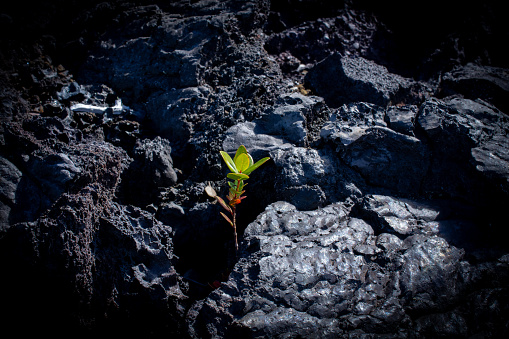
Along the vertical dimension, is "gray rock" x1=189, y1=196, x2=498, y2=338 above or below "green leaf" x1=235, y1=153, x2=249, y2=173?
below

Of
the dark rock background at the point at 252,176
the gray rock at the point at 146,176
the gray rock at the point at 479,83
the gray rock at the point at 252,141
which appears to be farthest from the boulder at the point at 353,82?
the gray rock at the point at 146,176

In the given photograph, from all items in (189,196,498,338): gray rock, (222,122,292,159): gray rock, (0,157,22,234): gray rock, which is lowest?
(189,196,498,338): gray rock

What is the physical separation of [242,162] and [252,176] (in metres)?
0.53

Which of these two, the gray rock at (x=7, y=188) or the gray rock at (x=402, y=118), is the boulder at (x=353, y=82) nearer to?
the gray rock at (x=402, y=118)

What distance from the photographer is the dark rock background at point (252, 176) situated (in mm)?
1503

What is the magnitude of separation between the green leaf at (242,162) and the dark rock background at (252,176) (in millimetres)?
385

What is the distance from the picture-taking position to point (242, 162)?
1646 mm

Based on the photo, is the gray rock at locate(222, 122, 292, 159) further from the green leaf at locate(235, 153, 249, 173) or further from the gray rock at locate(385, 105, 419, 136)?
the gray rock at locate(385, 105, 419, 136)

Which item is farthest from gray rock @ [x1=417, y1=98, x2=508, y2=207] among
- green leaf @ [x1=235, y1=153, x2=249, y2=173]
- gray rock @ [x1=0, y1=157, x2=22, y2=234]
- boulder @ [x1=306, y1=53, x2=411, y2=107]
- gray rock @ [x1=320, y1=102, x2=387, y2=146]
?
gray rock @ [x1=0, y1=157, x2=22, y2=234]

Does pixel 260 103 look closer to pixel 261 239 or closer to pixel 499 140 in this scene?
pixel 261 239

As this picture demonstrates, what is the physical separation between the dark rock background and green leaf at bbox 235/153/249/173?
0.39m

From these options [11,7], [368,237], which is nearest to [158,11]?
[11,7]

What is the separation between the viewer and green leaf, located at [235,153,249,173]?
1632 millimetres

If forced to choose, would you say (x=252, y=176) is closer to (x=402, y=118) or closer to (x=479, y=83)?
(x=402, y=118)
